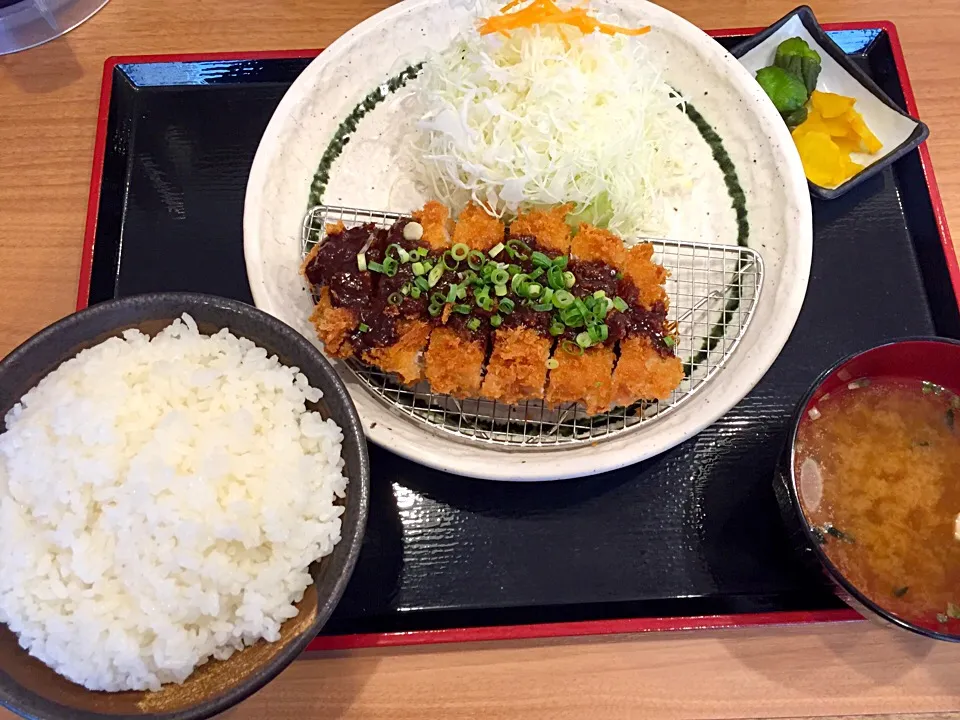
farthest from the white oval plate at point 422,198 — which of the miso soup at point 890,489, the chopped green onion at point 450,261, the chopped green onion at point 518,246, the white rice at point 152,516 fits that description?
the chopped green onion at point 518,246

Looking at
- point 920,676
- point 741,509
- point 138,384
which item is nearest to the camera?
point 138,384

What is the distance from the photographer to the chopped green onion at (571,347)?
1956 mm

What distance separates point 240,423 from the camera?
67.1 inches

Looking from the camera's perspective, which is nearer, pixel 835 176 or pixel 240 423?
pixel 240 423

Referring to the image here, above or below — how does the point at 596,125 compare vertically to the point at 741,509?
above

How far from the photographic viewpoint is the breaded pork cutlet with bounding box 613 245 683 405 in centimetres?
194

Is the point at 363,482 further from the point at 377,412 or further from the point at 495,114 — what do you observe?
the point at 495,114

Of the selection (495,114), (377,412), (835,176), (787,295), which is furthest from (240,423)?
(835,176)

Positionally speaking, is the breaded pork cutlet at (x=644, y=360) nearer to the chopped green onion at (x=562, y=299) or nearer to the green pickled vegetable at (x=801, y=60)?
the chopped green onion at (x=562, y=299)

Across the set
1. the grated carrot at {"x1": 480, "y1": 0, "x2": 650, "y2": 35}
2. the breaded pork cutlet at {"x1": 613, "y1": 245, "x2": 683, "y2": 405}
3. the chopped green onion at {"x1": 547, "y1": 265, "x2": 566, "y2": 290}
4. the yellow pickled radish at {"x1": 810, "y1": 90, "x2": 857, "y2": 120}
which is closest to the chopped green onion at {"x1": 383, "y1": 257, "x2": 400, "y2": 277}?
the chopped green onion at {"x1": 547, "y1": 265, "x2": 566, "y2": 290}

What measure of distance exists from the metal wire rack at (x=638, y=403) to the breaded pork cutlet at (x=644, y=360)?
0.51 feet

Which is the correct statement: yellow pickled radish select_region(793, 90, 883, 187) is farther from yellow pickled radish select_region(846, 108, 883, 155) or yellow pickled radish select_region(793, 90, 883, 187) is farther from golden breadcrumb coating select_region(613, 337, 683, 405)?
golden breadcrumb coating select_region(613, 337, 683, 405)

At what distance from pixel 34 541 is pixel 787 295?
2258 millimetres

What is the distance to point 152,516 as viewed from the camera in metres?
1.58
